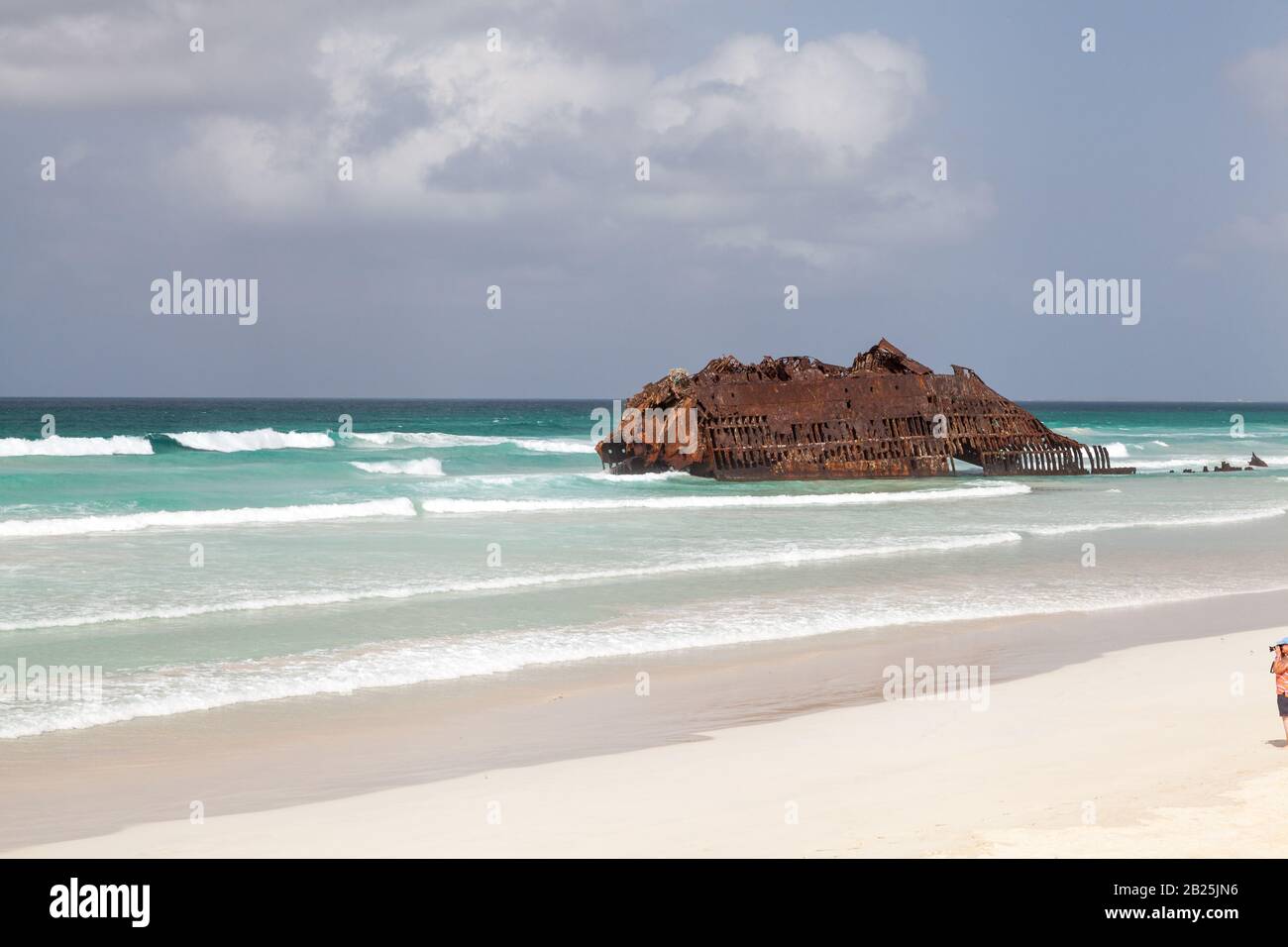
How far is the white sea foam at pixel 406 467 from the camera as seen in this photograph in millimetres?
32344

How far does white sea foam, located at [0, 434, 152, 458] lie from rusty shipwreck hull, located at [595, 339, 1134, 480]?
59.9ft

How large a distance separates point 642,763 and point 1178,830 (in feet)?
8.91

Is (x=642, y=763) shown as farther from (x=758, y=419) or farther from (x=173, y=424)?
(x=173, y=424)

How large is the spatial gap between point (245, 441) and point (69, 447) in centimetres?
627

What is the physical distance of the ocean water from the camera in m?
9.28

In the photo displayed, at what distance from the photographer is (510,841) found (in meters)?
4.90

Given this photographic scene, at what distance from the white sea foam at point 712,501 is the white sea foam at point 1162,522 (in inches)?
191

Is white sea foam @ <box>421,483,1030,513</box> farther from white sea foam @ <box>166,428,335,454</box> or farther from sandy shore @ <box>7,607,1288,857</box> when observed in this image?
white sea foam @ <box>166,428,335,454</box>

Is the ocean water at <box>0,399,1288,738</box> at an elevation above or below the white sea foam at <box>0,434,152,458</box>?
below

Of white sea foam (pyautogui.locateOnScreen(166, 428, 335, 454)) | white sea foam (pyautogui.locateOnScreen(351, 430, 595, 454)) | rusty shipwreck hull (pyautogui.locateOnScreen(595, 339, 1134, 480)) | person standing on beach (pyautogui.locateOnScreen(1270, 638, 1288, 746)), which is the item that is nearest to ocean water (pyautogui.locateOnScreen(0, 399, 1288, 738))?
rusty shipwreck hull (pyautogui.locateOnScreen(595, 339, 1134, 480))

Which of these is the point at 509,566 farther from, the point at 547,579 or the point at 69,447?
the point at 69,447

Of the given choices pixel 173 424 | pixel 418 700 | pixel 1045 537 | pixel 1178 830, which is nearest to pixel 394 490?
pixel 1045 537

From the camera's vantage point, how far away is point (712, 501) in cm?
2327

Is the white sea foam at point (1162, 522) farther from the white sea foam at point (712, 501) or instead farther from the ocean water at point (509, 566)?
the white sea foam at point (712, 501)
